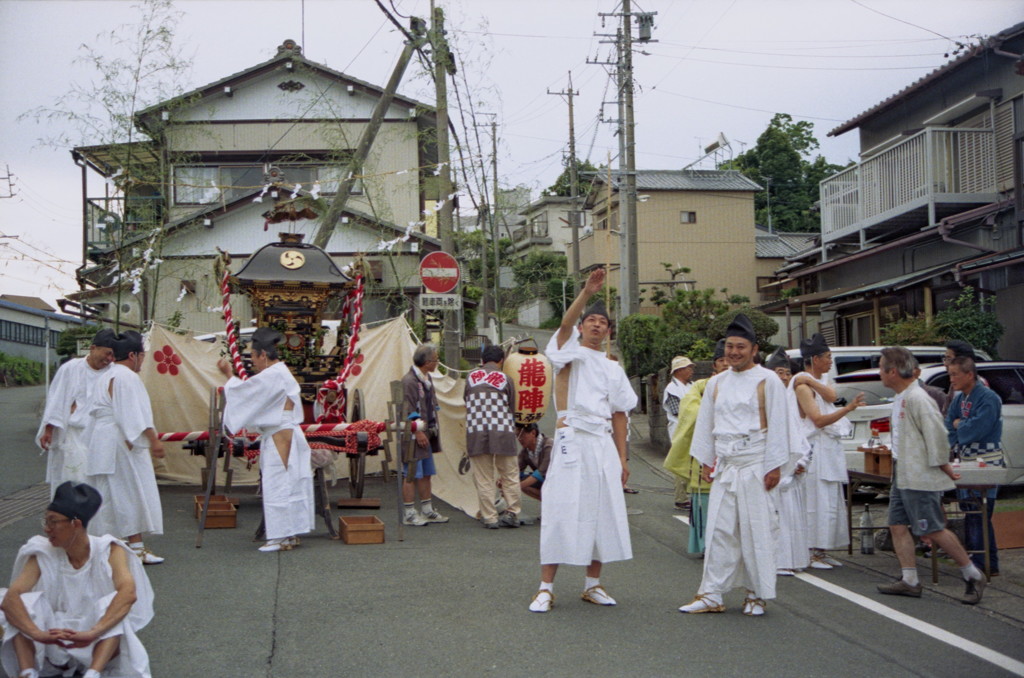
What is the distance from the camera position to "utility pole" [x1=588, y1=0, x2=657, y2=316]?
22.1 metres

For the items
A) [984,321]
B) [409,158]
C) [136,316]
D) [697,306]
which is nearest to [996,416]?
[984,321]

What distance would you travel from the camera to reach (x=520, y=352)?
1188 centimetres

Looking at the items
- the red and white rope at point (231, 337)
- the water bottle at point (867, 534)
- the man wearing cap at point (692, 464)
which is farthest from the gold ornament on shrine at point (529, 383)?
the water bottle at point (867, 534)

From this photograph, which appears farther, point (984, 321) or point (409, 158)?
point (409, 158)

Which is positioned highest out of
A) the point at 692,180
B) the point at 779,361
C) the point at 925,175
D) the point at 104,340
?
the point at 692,180

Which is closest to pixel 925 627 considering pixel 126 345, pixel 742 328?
pixel 742 328

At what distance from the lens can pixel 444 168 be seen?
15.9 meters

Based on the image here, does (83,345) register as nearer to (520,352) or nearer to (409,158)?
(520,352)

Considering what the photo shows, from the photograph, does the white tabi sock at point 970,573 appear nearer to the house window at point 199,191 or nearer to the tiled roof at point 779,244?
the house window at point 199,191

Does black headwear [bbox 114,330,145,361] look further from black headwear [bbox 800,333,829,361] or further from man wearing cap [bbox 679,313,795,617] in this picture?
black headwear [bbox 800,333,829,361]

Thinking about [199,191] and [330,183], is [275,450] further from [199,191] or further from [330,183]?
[199,191]

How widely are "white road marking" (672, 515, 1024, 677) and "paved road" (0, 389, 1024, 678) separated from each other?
0.02 metres

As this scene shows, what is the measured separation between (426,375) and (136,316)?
59.8 ft

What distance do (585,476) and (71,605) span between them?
317 cm
